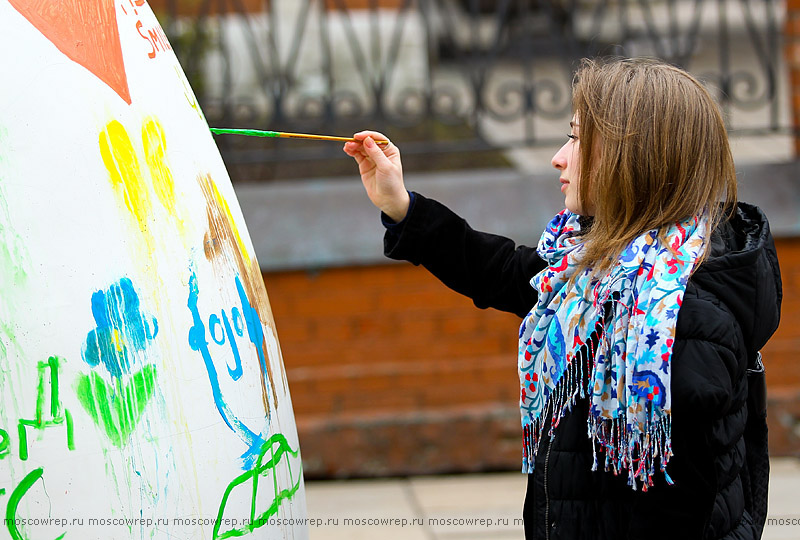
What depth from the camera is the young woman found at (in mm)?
1599

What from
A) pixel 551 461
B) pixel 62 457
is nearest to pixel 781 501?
pixel 551 461

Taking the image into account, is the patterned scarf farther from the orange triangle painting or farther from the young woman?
the orange triangle painting

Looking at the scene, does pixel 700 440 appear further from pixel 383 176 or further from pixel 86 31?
pixel 86 31

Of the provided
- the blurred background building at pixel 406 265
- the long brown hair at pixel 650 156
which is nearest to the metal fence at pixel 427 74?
the blurred background building at pixel 406 265

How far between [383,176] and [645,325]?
66 centimetres

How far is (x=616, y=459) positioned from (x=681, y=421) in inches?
5.1

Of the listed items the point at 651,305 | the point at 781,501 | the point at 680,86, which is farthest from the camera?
the point at 781,501

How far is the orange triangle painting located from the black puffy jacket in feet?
3.00

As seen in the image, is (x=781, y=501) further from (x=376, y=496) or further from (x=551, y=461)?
(x=551, y=461)

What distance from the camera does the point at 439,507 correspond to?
4.02 m

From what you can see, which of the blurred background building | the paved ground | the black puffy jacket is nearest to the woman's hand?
the black puffy jacket

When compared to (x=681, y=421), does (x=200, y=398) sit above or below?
above

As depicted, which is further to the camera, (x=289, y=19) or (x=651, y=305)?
(x=289, y=19)

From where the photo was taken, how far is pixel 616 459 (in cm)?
167
